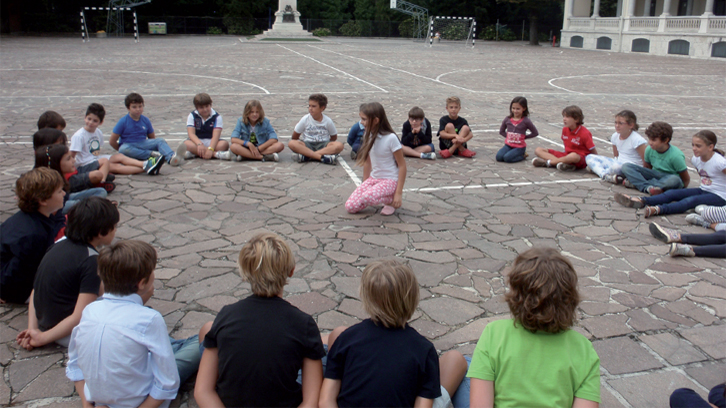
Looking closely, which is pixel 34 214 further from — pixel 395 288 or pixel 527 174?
pixel 527 174

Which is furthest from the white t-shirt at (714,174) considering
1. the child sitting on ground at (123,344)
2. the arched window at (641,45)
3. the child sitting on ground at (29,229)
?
the arched window at (641,45)

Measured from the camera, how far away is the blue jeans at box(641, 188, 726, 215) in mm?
6223

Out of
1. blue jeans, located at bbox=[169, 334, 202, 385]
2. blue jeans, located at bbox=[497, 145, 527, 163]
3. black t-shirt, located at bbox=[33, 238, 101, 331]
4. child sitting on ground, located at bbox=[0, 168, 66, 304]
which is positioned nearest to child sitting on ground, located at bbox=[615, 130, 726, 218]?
blue jeans, located at bbox=[497, 145, 527, 163]

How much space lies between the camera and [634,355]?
371 cm

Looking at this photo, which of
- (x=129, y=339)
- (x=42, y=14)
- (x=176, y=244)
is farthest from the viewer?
(x=42, y=14)

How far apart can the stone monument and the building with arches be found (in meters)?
22.4

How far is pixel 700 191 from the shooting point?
641cm

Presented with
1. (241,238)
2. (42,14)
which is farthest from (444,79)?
(42,14)

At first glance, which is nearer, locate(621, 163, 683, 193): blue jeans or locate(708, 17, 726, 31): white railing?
locate(621, 163, 683, 193): blue jeans

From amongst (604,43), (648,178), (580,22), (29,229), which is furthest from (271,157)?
(580,22)

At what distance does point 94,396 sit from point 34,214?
5.51 ft

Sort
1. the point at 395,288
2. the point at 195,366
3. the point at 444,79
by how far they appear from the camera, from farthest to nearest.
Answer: the point at 444,79 → the point at 195,366 → the point at 395,288

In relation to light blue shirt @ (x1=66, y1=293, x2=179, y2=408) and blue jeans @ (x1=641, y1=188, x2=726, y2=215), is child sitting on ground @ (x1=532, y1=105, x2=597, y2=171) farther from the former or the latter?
light blue shirt @ (x1=66, y1=293, x2=179, y2=408)

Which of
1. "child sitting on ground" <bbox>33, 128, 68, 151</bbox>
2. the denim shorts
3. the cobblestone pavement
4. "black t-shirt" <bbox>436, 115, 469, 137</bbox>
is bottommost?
the cobblestone pavement
